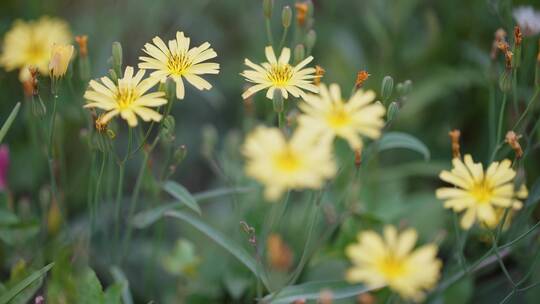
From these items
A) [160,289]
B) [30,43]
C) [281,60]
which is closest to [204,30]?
[30,43]

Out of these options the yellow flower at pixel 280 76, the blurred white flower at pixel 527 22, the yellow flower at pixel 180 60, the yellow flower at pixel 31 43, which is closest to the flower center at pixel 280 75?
the yellow flower at pixel 280 76

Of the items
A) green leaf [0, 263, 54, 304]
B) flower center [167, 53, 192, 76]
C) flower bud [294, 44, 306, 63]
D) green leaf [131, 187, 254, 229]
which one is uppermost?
flower bud [294, 44, 306, 63]

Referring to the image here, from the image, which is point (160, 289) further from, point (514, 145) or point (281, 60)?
point (514, 145)

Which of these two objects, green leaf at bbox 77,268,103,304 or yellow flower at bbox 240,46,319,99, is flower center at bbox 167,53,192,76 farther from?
green leaf at bbox 77,268,103,304

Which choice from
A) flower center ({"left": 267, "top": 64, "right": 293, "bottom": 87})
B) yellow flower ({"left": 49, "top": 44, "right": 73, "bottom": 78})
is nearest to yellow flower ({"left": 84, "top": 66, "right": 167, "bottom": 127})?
yellow flower ({"left": 49, "top": 44, "right": 73, "bottom": 78})

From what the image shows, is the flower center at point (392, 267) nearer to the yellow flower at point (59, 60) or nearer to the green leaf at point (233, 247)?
the green leaf at point (233, 247)

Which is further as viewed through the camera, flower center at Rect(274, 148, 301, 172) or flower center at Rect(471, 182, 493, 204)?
flower center at Rect(471, 182, 493, 204)

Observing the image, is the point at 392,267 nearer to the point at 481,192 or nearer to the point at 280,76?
the point at 481,192
